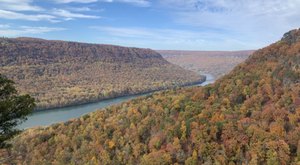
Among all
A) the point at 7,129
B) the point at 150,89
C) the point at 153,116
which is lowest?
the point at 150,89

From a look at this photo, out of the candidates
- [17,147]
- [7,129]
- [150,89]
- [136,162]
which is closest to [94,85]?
[150,89]

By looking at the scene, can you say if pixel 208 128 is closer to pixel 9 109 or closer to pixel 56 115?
pixel 9 109

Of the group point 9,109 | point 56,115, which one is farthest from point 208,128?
point 56,115

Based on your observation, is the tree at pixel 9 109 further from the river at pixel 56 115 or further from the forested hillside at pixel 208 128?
the river at pixel 56 115

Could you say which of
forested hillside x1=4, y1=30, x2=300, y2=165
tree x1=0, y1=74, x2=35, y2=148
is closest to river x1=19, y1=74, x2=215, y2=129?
forested hillside x1=4, y1=30, x2=300, y2=165

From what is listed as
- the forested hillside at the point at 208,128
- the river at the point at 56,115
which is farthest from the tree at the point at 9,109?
the river at the point at 56,115

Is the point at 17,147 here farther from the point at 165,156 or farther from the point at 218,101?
the point at 218,101
